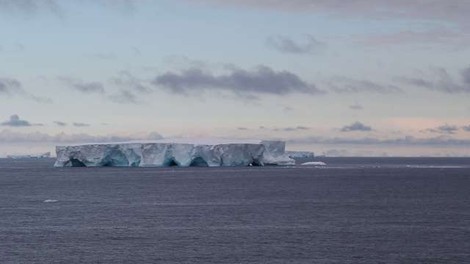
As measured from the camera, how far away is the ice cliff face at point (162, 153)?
112 meters

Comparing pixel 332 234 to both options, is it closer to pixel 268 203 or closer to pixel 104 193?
pixel 268 203

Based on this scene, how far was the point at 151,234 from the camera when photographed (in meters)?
42.9

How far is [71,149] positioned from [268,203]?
55.0 m

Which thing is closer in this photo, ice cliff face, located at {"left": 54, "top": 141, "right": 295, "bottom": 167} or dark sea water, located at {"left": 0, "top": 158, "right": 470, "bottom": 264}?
dark sea water, located at {"left": 0, "top": 158, "right": 470, "bottom": 264}

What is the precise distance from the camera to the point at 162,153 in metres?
113

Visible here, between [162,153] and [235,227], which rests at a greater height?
[162,153]

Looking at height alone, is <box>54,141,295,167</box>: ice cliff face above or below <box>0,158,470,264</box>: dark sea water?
above

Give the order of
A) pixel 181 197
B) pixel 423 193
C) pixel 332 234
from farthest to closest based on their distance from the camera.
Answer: pixel 423 193
pixel 181 197
pixel 332 234

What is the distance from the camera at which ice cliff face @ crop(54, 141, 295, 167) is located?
368ft

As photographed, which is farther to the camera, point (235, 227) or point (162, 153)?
point (162, 153)

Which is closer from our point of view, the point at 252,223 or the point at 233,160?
the point at 252,223

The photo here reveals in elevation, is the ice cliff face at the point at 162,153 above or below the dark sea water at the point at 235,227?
above

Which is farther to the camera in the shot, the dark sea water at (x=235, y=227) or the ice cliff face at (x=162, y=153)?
the ice cliff face at (x=162, y=153)

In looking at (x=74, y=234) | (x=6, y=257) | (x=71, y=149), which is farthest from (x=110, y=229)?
(x=71, y=149)
